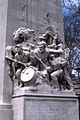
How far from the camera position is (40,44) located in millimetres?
9758

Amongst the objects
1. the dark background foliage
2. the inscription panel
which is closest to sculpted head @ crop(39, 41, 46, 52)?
the inscription panel

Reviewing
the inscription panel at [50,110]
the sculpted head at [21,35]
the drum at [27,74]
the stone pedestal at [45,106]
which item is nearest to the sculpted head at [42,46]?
the sculpted head at [21,35]

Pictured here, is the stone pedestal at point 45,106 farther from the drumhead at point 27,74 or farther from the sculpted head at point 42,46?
the sculpted head at point 42,46

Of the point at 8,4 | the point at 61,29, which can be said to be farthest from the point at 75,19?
the point at 8,4

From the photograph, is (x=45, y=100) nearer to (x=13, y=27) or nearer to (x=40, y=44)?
(x=40, y=44)

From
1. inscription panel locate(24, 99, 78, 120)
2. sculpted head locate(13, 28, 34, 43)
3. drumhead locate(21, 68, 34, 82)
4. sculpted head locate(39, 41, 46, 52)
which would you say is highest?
sculpted head locate(13, 28, 34, 43)

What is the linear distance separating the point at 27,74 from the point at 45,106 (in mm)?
1527

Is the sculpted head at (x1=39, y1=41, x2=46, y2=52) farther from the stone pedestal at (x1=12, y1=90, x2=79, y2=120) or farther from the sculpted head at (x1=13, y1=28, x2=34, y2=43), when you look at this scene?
the stone pedestal at (x1=12, y1=90, x2=79, y2=120)

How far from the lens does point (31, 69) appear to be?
9.06 meters

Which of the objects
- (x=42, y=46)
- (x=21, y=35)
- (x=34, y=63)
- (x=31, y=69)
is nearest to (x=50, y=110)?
(x=31, y=69)

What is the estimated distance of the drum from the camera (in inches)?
347

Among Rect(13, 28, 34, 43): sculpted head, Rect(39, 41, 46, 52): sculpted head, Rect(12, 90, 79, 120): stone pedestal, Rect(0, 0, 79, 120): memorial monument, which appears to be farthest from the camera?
Rect(13, 28, 34, 43): sculpted head

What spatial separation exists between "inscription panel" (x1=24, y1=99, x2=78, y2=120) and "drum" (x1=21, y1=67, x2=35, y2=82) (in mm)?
→ 929

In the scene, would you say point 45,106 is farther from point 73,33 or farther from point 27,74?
point 73,33
